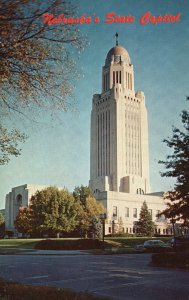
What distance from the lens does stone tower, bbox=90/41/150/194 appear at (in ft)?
389

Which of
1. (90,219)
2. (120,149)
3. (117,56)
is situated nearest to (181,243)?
(90,219)

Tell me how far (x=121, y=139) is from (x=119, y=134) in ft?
6.20

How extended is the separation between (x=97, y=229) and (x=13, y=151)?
179ft

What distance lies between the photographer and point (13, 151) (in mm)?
11852

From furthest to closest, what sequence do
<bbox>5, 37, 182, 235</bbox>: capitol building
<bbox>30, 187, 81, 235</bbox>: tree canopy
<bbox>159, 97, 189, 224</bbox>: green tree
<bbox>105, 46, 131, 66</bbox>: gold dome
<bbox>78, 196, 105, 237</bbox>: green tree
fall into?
<bbox>105, 46, 131, 66</bbox>: gold dome
<bbox>5, 37, 182, 235</bbox>: capitol building
<bbox>78, 196, 105, 237</bbox>: green tree
<bbox>30, 187, 81, 235</bbox>: tree canopy
<bbox>159, 97, 189, 224</bbox>: green tree

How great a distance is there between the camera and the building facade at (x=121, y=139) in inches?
4545

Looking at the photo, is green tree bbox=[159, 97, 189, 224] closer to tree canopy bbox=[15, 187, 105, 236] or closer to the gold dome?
tree canopy bbox=[15, 187, 105, 236]

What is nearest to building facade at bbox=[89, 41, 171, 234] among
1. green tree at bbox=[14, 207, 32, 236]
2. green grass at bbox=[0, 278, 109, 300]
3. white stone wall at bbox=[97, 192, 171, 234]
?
white stone wall at bbox=[97, 192, 171, 234]

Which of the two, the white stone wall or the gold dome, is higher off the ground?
the gold dome

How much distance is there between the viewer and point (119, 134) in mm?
123625

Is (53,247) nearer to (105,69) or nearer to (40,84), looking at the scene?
(40,84)

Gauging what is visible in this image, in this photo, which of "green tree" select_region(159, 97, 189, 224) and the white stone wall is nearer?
"green tree" select_region(159, 97, 189, 224)

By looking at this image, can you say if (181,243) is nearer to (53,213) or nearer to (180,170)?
(180,170)

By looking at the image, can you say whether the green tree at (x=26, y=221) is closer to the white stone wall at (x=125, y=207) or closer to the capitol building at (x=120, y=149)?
the white stone wall at (x=125, y=207)
